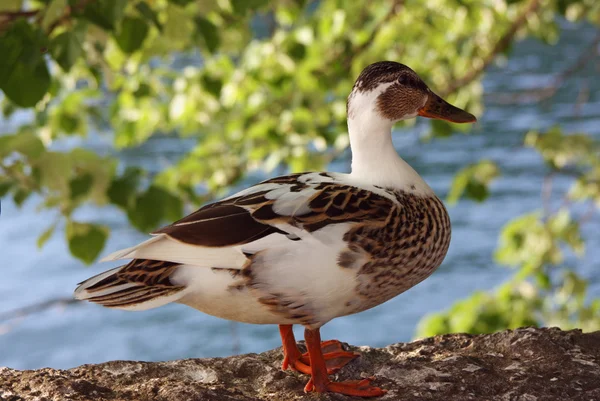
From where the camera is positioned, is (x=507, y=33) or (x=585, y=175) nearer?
(x=507, y=33)

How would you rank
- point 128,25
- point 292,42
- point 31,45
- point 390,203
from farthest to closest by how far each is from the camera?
point 292,42
point 128,25
point 31,45
point 390,203

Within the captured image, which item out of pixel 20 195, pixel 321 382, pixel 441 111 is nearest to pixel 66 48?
pixel 20 195

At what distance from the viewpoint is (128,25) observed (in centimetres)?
323

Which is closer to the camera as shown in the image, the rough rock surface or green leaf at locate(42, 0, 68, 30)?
the rough rock surface

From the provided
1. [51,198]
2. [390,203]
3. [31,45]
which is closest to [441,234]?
[390,203]

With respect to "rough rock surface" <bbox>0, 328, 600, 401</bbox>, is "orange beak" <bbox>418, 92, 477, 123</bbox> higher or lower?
higher

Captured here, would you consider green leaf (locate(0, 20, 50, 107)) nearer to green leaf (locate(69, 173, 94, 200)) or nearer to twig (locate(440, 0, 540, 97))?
green leaf (locate(69, 173, 94, 200))

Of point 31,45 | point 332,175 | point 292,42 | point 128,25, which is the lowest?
point 332,175

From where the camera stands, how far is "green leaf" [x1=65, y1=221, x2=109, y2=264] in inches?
126

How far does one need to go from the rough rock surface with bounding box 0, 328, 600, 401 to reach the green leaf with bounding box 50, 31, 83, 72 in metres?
1.07

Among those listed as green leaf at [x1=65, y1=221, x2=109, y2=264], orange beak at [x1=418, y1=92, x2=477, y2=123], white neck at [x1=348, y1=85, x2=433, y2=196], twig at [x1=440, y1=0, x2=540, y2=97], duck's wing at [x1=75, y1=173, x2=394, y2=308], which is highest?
twig at [x1=440, y1=0, x2=540, y2=97]

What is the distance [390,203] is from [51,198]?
5.77 feet

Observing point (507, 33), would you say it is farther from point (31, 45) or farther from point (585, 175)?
point (31, 45)

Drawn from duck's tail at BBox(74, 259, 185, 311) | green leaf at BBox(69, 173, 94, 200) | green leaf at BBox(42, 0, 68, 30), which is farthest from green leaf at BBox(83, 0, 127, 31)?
duck's tail at BBox(74, 259, 185, 311)
